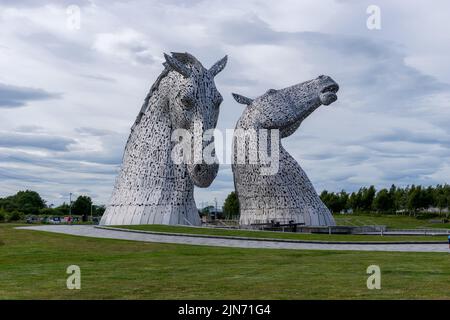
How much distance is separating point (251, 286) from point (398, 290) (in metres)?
2.36

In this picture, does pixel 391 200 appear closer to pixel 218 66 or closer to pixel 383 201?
pixel 383 201

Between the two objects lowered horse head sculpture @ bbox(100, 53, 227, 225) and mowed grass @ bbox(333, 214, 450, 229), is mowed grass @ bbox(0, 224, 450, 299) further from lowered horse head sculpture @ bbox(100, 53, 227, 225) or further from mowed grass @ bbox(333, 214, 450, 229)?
mowed grass @ bbox(333, 214, 450, 229)

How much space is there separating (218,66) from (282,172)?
7991mm

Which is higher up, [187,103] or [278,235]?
[187,103]

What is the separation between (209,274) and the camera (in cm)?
1173

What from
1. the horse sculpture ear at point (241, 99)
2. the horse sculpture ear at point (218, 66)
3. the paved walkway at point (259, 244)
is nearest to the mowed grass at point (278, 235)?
the paved walkway at point (259, 244)

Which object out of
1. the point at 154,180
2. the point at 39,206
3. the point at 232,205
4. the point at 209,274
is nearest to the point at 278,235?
the point at 154,180

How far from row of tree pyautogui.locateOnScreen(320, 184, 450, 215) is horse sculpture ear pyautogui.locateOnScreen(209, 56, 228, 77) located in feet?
147

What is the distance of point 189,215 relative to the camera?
29141 millimetres

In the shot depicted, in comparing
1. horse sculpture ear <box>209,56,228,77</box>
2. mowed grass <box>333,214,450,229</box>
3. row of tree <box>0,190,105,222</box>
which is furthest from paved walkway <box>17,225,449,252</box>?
row of tree <box>0,190,105,222</box>

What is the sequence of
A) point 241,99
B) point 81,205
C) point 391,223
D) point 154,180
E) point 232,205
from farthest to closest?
point 81,205 < point 232,205 < point 391,223 < point 241,99 < point 154,180
